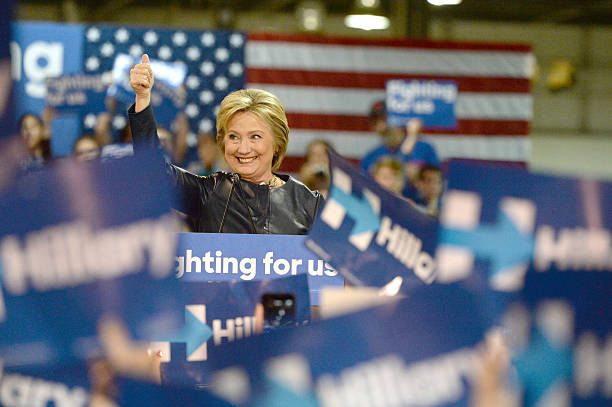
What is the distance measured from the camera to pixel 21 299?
26.2 inches

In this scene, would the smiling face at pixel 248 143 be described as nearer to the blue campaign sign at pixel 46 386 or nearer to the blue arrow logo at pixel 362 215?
the blue arrow logo at pixel 362 215

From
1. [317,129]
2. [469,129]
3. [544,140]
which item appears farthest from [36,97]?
[544,140]

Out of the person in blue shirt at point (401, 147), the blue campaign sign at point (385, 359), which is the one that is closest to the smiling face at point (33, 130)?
the person in blue shirt at point (401, 147)

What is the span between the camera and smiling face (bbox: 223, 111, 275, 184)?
1.87 m

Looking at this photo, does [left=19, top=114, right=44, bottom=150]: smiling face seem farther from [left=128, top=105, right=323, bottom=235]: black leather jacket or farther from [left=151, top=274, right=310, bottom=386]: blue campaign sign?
[left=151, top=274, right=310, bottom=386]: blue campaign sign

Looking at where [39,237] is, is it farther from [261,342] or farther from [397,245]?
[397,245]

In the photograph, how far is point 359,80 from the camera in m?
7.52

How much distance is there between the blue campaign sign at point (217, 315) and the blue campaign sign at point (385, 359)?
0.22m

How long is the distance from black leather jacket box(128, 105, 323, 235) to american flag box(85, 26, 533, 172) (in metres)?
5.13

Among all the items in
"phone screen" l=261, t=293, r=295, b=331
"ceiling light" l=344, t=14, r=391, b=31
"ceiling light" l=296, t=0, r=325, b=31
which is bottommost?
"phone screen" l=261, t=293, r=295, b=331

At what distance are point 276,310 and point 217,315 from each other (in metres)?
0.07

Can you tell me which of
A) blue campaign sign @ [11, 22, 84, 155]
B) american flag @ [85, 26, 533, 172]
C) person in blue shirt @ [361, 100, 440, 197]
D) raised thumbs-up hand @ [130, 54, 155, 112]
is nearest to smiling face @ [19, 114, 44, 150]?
blue campaign sign @ [11, 22, 84, 155]


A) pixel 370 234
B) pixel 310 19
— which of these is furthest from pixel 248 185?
pixel 310 19

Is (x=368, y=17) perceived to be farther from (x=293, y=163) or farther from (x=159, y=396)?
(x=159, y=396)
